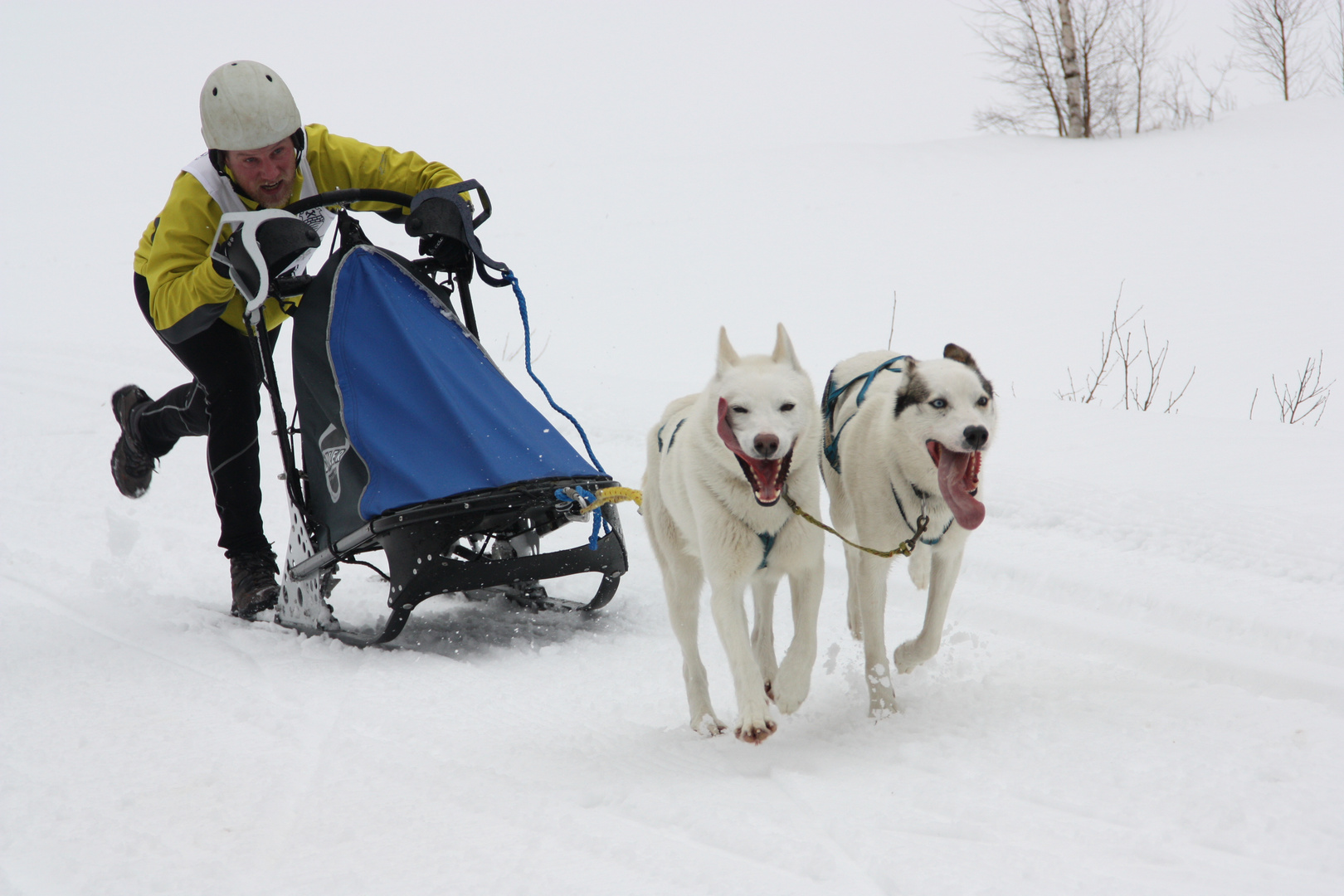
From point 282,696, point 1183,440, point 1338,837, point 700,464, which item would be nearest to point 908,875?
point 1338,837

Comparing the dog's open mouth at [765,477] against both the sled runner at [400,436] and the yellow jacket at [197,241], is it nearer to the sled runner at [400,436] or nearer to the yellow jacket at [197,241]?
the sled runner at [400,436]

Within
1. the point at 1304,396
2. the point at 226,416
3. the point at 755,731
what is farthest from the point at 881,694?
the point at 1304,396

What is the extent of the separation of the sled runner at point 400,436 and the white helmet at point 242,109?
0.30m

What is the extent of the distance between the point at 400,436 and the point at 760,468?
149 cm

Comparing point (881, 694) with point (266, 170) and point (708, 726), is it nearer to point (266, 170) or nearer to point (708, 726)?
point (708, 726)

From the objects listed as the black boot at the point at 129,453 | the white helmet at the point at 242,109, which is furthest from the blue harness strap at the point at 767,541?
the black boot at the point at 129,453

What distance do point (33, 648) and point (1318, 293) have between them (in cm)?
1133

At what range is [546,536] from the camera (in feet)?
15.9

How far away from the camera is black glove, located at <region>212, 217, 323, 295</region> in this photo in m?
3.29

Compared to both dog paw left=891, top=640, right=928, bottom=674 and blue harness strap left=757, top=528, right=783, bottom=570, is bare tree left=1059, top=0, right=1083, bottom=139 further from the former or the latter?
blue harness strap left=757, top=528, right=783, bottom=570

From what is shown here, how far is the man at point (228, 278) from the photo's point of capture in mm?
3494

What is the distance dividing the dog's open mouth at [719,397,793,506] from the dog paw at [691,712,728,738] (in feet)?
2.23

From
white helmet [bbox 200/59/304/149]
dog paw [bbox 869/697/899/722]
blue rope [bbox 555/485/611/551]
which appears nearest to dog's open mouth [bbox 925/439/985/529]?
dog paw [bbox 869/697/899/722]

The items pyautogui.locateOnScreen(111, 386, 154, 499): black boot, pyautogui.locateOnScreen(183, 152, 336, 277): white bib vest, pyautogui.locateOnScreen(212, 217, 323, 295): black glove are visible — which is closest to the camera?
pyautogui.locateOnScreen(212, 217, 323, 295): black glove
